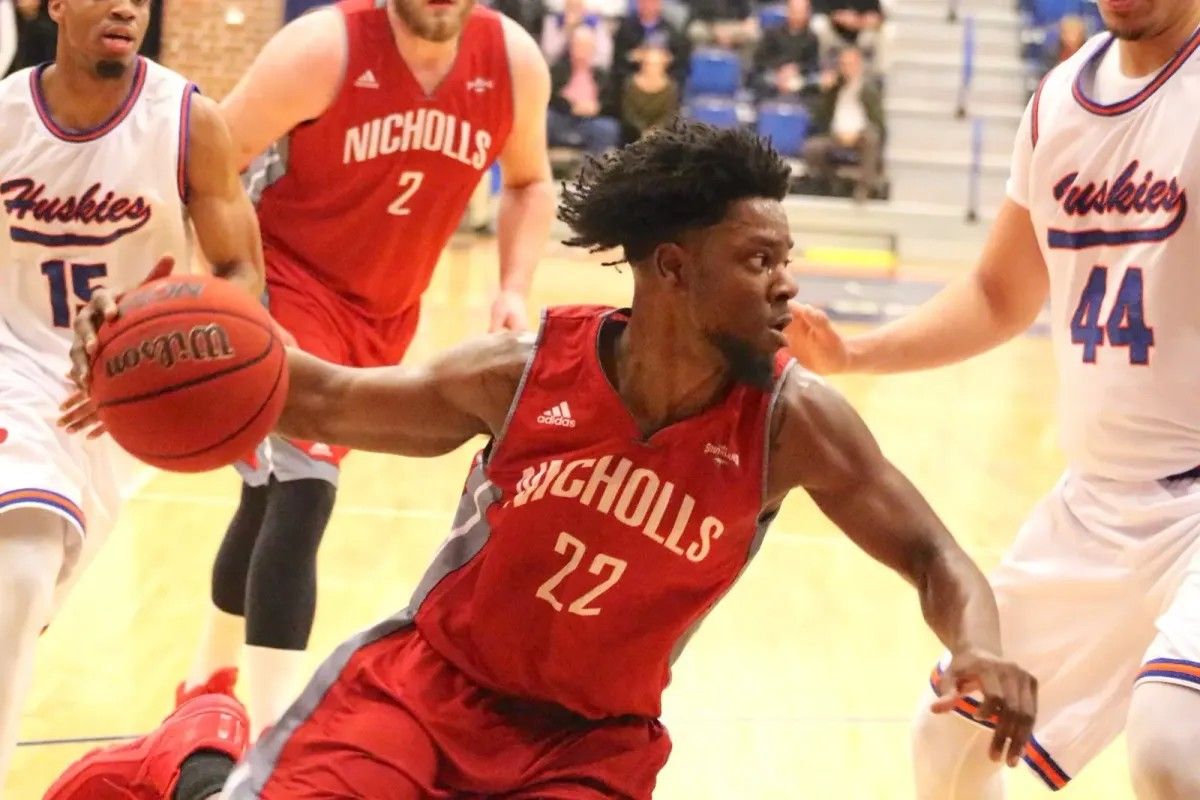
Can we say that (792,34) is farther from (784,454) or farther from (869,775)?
(784,454)

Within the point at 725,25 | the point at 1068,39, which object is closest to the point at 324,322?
the point at 1068,39

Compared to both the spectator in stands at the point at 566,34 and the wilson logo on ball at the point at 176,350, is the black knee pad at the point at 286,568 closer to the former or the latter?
the wilson logo on ball at the point at 176,350

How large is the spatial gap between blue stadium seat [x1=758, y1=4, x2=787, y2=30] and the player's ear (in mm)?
13813

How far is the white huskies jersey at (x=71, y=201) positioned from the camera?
12.3 ft

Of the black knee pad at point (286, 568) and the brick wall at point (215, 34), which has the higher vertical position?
the black knee pad at point (286, 568)

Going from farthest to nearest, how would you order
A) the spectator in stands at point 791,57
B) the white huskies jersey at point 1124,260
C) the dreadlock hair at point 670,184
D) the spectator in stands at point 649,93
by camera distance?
the spectator in stands at point 791,57 < the spectator in stands at point 649,93 < the white huskies jersey at point 1124,260 < the dreadlock hair at point 670,184

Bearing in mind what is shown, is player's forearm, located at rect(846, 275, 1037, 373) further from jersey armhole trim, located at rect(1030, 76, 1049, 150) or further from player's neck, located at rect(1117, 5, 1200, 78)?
player's neck, located at rect(1117, 5, 1200, 78)

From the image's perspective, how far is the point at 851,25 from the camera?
15844 mm

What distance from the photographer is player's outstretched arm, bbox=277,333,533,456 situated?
2.86 meters

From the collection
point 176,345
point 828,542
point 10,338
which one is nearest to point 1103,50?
point 176,345

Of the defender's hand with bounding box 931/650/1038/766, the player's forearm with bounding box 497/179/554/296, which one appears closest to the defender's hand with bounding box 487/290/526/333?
the player's forearm with bounding box 497/179/554/296

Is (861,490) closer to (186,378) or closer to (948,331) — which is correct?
(948,331)

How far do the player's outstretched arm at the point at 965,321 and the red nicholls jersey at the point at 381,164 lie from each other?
4.46 ft

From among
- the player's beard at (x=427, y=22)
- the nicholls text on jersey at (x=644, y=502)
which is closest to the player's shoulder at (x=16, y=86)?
the player's beard at (x=427, y=22)
